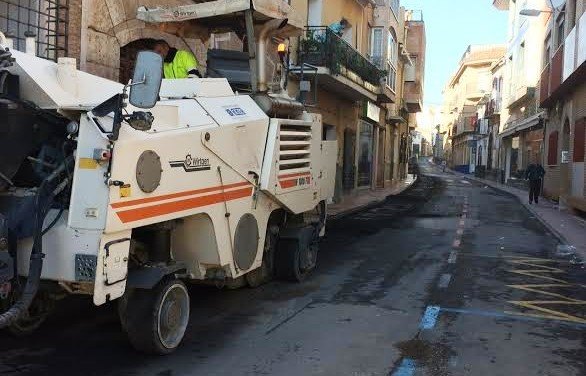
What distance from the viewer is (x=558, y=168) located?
936 inches

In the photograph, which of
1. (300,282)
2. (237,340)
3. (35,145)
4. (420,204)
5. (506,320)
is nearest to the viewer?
(35,145)

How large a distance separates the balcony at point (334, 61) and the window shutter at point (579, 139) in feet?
23.3

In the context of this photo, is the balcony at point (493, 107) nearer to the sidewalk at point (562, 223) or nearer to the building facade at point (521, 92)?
the building facade at point (521, 92)

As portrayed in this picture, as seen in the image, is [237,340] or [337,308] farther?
[337,308]

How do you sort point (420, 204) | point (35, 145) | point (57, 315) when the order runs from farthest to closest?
point (420, 204), point (57, 315), point (35, 145)

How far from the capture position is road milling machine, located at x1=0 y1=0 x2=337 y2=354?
3980mm

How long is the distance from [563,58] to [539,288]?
14.6 metres

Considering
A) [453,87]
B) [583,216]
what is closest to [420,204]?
[583,216]

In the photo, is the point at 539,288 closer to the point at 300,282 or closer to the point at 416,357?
the point at 300,282

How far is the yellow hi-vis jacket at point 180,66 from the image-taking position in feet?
20.8

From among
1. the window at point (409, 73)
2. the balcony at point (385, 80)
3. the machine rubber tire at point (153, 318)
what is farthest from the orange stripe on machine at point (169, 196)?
the window at point (409, 73)

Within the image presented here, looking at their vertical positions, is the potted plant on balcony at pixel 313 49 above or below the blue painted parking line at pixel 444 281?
above

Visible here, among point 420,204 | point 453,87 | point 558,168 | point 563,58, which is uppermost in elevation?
point 453,87

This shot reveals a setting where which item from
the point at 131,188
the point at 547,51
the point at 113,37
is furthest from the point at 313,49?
the point at 131,188
